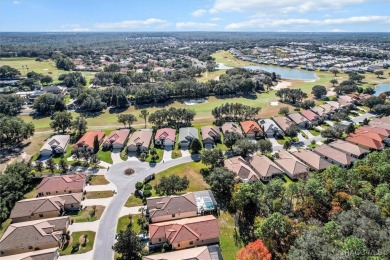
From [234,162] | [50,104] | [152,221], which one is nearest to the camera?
[152,221]

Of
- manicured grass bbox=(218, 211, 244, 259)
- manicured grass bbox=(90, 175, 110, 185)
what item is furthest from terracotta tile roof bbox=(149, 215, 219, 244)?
manicured grass bbox=(90, 175, 110, 185)

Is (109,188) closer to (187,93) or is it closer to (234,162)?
(234,162)

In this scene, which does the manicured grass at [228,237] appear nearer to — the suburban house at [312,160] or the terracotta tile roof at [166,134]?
the suburban house at [312,160]

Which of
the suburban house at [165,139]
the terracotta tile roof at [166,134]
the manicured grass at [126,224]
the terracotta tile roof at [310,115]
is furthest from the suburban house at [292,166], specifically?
the manicured grass at [126,224]

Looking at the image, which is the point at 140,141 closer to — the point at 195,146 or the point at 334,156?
the point at 195,146

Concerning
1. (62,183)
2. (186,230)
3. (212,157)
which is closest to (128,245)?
(186,230)

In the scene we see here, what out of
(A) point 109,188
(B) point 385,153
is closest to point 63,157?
(A) point 109,188

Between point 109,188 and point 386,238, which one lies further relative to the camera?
point 109,188

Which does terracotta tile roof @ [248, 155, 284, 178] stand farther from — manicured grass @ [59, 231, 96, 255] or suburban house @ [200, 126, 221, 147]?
manicured grass @ [59, 231, 96, 255]
